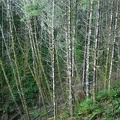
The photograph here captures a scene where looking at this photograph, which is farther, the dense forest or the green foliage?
the dense forest

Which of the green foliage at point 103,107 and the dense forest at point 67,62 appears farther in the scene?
the dense forest at point 67,62

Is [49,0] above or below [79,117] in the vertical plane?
above

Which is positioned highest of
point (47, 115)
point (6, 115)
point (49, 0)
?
point (49, 0)

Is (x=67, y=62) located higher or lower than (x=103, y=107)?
higher

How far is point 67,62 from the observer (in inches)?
274

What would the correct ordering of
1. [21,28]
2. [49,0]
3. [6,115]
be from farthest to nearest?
[21,28], [6,115], [49,0]

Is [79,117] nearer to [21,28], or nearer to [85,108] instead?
[85,108]

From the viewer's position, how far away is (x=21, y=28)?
1482cm

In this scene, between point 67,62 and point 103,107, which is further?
point 67,62

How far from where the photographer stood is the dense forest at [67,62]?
664 cm

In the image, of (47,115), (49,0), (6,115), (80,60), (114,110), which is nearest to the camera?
(114,110)

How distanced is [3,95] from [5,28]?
4579mm

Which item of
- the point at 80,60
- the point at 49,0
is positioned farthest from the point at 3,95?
the point at 49,0

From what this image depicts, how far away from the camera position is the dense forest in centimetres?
664
